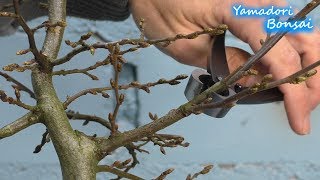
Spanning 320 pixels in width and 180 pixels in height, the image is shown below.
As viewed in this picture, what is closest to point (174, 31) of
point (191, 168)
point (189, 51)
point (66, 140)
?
point (189, 51)

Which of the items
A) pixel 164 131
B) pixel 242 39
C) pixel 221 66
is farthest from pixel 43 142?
pixel 164 131

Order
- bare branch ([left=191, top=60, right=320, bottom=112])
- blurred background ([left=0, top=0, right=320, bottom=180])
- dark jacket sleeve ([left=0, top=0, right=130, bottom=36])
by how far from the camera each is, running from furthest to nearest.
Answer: blurred background ([left=0, top=0, right=320, bottom=180])
dark jacket sleeve ([left=0, top=0, right=130, bottom=36])
bare branch ([left=191, top=60, right=320, bottom=112])

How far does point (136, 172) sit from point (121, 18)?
388mm

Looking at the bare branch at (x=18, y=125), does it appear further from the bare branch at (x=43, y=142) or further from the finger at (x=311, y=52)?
the finger at (x=311, y=52)

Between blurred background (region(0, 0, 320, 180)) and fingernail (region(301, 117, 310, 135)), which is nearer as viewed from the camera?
fingernail (region(301, 117, 310, 135))

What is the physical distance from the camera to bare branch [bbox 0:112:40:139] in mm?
366

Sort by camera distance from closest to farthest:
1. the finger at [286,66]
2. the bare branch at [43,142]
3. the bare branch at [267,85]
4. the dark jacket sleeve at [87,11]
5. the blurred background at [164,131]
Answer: the bare branch at [267,85]
the bare branch at [43,142]
the finger at [286,66]
the dark jacket sleeve at [87,11]
the blurred background at [164,131]

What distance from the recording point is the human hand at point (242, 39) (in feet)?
1.95

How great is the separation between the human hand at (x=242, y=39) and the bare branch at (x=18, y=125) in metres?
0.28

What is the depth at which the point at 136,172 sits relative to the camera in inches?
43.3

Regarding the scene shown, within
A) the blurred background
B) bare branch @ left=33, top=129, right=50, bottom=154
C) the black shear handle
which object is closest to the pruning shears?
the black shear handle

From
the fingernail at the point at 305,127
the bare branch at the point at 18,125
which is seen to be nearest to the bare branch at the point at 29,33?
the bare branch at the point at 18,125

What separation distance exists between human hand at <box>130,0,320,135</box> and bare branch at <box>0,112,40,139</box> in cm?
28

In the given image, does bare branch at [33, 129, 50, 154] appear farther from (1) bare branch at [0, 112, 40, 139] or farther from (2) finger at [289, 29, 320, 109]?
(2) finger at [289, 29, 320, 109]
